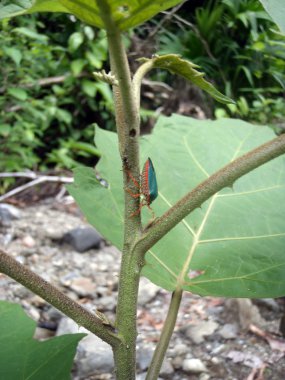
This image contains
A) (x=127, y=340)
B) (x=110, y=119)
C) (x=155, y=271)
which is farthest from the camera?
(x=110, y=119)

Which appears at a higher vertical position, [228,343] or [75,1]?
[75,1]

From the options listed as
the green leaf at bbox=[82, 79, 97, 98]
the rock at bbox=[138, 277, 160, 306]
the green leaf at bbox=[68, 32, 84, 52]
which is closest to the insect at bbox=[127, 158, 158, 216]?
the rock at bbox=[138, 277, 160, 306]

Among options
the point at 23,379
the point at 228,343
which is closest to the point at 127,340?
the point at 23,379

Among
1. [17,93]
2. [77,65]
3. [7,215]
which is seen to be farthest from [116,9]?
[77,65]

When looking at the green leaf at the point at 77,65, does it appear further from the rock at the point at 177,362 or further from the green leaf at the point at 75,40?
the rock at the point at 177,362

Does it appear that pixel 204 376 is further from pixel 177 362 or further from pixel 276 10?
pixel 276 10

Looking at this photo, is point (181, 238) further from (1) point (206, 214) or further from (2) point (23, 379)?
(2) point (23, 379)
